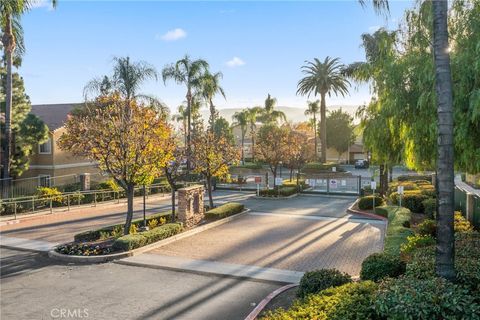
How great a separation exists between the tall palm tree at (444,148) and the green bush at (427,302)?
24.6 inches

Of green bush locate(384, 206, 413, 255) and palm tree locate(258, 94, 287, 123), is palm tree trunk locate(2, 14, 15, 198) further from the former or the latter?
palm tree locate(258, 94, 287, 123)

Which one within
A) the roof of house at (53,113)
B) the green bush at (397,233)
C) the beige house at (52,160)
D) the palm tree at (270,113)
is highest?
the palm tree at (270,113)

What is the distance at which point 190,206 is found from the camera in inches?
758

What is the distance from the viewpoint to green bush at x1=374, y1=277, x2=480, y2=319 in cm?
611

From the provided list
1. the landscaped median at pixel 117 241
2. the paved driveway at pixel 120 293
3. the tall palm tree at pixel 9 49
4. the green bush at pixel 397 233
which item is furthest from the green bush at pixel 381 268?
the tall palm tree at pixel 9 49

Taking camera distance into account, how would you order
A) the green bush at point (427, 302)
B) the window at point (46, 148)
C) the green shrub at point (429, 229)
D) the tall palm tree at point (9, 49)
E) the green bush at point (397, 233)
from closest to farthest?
1. the green bush at point (427, 302)
2. the green bush at point (397, 233)
3. the green shrub at point (429, 229)
4. the tall palm tree at point (9, 49)
5. the window at point (46, 148)

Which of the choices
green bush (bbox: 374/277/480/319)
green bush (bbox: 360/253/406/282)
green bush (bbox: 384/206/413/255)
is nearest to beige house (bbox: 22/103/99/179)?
green bush (bbox: 384/206/413/255)

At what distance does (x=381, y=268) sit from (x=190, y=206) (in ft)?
37.8

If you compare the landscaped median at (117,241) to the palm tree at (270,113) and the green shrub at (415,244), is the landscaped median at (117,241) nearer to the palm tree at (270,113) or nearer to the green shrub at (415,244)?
the green shrub at (415,244)

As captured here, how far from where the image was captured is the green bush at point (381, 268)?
914cm

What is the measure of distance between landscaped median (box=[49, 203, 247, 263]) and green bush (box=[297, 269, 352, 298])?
23.7 ft

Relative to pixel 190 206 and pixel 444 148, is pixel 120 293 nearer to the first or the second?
pixel 444 148

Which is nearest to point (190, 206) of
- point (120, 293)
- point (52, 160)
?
point (120, 293)

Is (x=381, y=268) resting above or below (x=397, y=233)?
above
